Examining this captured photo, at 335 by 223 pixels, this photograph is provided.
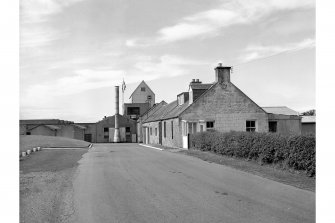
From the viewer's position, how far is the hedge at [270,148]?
12359 millimetres

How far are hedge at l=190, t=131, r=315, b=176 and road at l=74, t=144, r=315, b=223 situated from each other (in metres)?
1.74

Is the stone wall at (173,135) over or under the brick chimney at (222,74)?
under

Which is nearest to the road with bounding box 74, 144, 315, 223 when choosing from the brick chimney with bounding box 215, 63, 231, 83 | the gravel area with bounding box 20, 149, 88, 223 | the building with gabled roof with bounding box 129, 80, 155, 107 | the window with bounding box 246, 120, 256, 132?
the gravel area with bounding box 20, 149, 88, 223

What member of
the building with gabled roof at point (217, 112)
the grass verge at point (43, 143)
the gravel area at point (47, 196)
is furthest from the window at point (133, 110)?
the gravel area at point (47, 196)

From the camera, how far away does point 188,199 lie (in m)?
8.50

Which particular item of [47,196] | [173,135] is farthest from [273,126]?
[47,196]

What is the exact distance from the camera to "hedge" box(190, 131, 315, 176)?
12.4 meters

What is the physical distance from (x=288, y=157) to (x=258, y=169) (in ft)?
3.91

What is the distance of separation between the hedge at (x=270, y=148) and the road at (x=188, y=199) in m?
1.74

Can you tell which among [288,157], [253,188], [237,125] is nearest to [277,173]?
[288,157]

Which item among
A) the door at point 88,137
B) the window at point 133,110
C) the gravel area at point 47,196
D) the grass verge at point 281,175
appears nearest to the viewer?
the gravel area at point 47,196

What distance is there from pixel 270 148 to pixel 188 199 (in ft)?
25.1

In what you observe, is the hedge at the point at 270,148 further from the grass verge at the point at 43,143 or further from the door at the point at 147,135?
the door at the point at 147,135

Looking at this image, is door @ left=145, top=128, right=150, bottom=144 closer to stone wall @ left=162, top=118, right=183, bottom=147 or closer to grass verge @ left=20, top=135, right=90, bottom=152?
stone wall @ left=162, top=118, right=183, bottom=147
